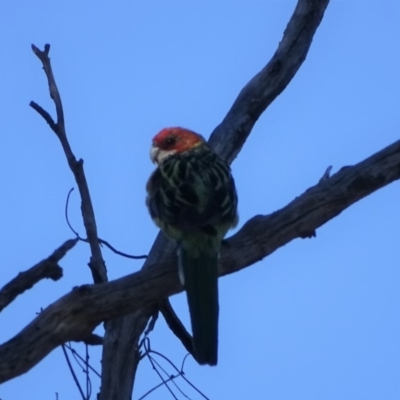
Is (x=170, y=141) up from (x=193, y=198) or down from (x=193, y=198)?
up

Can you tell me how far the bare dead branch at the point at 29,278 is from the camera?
550 cm

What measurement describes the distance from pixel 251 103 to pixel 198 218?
6.69 ft

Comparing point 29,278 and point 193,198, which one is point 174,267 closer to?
point 193,198

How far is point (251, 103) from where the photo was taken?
813cm

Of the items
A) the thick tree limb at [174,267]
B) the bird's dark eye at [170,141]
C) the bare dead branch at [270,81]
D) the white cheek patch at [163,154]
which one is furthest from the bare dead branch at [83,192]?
the bare dead branch at [270,81]

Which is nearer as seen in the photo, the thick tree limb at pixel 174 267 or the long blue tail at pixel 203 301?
the thick tree limb at pixel 174 267

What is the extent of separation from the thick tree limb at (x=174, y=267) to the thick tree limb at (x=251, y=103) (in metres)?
0.91

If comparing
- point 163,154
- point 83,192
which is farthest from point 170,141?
point 83,192

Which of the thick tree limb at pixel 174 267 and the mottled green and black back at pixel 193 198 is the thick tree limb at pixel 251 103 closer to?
the mottled green and black back at pixel 193 198

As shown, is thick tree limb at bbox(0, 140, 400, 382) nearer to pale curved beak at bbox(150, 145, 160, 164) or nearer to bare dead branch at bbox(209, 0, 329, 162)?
pale curved beak at bbox(150, 145, 160, 164)

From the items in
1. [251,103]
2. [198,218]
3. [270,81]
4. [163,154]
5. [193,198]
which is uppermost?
[270,81]

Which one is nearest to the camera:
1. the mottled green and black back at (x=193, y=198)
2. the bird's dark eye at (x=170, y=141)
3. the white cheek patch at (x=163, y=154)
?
the mottled green and black back at (x=193, y=198)

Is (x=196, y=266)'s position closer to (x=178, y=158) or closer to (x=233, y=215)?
(x=233, y=215)

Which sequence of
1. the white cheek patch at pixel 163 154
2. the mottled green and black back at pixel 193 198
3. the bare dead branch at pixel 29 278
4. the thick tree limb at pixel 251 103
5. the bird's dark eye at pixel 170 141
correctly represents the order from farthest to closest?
the bird's dark eye at pixel 170 141, the white cheek patch at pixel 163 154, the thick tree limb at pixel 251 103, the mottled green and black back at pixel 193 198, the bare dead branch at pixel 29 278
